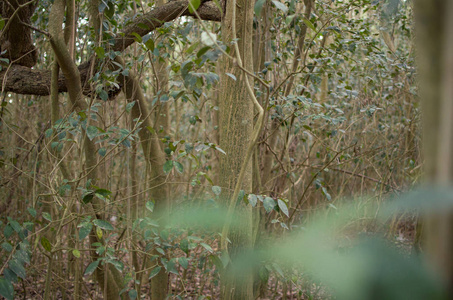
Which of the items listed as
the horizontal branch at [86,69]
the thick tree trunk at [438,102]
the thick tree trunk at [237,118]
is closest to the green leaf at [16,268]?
the thick tree trunk at [237,118]

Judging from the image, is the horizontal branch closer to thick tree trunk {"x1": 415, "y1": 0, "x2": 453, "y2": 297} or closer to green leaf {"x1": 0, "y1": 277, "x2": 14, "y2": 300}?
green leaf {"x1": 0, "y1": 277, "x2": 14, "y2": 300}

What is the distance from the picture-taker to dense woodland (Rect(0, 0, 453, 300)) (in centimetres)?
29

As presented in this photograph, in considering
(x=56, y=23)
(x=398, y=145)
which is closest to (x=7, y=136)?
(x=56, y=23)

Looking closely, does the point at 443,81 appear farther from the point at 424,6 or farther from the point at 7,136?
the point at 7,136

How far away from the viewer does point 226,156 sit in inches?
92.7

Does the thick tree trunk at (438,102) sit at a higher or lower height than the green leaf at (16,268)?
higher

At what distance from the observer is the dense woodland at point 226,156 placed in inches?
11.5

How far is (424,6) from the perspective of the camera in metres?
0.26

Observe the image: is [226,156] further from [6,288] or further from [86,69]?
[86,69]

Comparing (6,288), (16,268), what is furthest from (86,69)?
(6,288)

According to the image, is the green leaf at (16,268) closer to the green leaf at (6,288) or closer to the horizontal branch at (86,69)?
the green leaf at (6,288)

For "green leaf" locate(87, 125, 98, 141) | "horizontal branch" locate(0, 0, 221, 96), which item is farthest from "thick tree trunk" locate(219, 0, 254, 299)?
"horizontal branch" locate(0, 0, 221, 96)

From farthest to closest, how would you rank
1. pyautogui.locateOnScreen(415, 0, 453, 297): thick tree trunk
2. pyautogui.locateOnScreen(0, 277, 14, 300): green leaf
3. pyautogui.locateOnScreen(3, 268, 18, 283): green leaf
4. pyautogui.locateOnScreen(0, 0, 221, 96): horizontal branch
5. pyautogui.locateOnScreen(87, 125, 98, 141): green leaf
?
pyautogui.locateOnScreen(0, 0, 221, 96): horizontal branch, pyautogui.locateOnScreen(87, 125, 98, 141): green leaf, pyautogui.locateOnScreen(3, 268, 18, 283): green leaf, pyautogui.locateOnScreen(0, 277, 14, 300): green leaf, pyautogui.locateOnScreen(415, 0, 453, 297): thick tree trunk

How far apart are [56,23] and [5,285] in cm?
172
